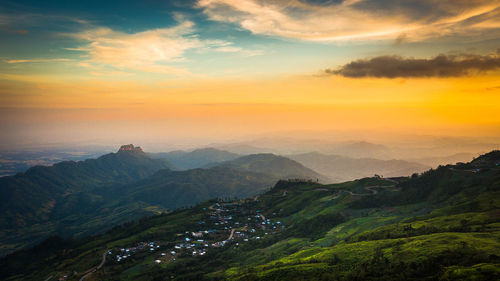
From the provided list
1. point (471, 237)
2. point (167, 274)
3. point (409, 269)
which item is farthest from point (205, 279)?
point (471, 237)

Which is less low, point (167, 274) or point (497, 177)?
point (497, 177)

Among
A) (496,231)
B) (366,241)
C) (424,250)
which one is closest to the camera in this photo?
(424,250)

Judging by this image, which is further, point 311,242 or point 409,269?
point 311,242

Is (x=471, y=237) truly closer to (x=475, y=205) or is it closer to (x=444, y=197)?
(x=475, y=205)

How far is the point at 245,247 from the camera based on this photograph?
190 m

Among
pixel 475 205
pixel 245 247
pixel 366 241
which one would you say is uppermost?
pixel 475 205

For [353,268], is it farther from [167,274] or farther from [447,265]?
[167,274]

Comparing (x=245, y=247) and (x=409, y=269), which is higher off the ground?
(x=409, y=269)

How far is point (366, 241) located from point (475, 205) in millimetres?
63864

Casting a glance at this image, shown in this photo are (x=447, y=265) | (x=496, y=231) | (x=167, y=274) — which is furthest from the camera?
(x=167, y=274)

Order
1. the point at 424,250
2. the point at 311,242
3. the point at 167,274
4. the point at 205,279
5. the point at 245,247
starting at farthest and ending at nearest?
the point at 245,247
the point at 311,242
the point at 167,274
the point at 205,279
the point at 424,250

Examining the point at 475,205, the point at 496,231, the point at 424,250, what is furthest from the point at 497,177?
the point at 424,250

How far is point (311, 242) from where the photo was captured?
17275cm

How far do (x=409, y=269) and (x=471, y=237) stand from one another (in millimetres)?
33563
